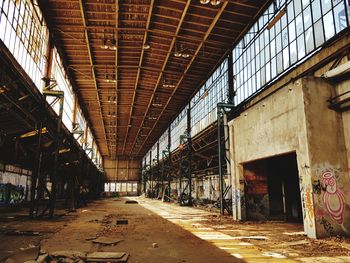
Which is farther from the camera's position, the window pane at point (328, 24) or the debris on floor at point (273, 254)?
the window pane at point (328, 24)

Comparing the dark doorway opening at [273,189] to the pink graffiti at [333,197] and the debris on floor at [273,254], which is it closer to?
the pink graffiti at [333,197]

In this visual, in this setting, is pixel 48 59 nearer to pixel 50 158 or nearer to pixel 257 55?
pixel 50 158

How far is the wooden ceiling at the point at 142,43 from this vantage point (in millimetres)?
14977

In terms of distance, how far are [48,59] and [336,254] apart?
56.1 ft

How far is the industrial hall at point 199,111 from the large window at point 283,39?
67 millimetres

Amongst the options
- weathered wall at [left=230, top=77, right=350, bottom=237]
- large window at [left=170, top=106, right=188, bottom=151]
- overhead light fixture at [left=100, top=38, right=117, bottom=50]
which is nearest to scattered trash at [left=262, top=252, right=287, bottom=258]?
weathered wall at [left=230, top=77, right=350, bottom=237]

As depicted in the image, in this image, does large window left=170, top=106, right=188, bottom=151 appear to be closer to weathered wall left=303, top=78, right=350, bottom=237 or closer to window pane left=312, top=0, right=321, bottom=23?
window pane left=312, top=0, right=321, bottom=23

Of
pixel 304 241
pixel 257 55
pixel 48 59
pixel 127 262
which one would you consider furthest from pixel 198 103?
pixel 127 262

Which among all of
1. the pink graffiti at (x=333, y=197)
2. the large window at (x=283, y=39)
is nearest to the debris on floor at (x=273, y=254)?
the pink graffiti at (x=333, y=197)

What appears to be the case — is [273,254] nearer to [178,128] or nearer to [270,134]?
[270,134]

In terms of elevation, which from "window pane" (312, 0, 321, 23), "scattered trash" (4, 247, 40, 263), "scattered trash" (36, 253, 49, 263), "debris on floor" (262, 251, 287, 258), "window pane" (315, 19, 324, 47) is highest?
"window pane" (312, 0, 321, 23)

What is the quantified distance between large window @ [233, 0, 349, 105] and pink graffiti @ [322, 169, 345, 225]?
190 inches

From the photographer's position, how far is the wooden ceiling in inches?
590

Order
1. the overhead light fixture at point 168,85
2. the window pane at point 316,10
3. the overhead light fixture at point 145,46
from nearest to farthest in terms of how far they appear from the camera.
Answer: the window pane at point 316,10, the overhead light fixture at point 145,46, the overhead light fixture at point 168,85
